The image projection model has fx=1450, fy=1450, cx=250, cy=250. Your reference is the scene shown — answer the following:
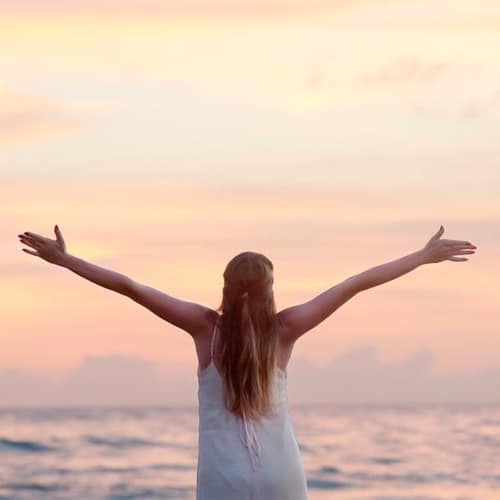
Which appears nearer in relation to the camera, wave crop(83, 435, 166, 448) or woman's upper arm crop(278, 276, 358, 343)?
woman's upper arm crop(278, 276, 358, 343)

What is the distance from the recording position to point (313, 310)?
5.98m

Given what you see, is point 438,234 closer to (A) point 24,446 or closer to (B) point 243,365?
(B) point 243,365

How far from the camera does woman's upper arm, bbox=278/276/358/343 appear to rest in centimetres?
598

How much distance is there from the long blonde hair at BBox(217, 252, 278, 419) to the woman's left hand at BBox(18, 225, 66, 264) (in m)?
0.69

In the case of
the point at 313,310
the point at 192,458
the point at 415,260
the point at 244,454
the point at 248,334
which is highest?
the point at 192,458

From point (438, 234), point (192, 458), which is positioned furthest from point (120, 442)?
point (438, 234)

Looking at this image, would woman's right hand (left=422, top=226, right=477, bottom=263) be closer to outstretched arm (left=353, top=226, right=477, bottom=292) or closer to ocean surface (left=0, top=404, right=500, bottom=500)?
outstretched arm (left=353, top=226, right=477, bottom=292)

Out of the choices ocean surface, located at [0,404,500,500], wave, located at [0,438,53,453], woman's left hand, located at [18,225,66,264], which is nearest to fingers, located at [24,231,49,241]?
woman's left hand, located at [18,225,66,264]

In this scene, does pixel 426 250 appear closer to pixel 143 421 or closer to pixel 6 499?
pixel 6 499

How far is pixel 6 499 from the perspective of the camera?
25.3m

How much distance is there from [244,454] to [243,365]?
0.36 meters

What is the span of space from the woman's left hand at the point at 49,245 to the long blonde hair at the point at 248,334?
27.3 inches

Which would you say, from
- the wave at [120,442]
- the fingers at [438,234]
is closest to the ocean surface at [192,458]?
the wave at [120,442]

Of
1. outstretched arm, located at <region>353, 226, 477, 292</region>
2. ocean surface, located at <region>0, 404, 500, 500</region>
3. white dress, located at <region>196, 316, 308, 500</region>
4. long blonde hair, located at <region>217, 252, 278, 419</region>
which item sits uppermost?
ocean surface, located at <region>0, 404, 500, 500</region>
